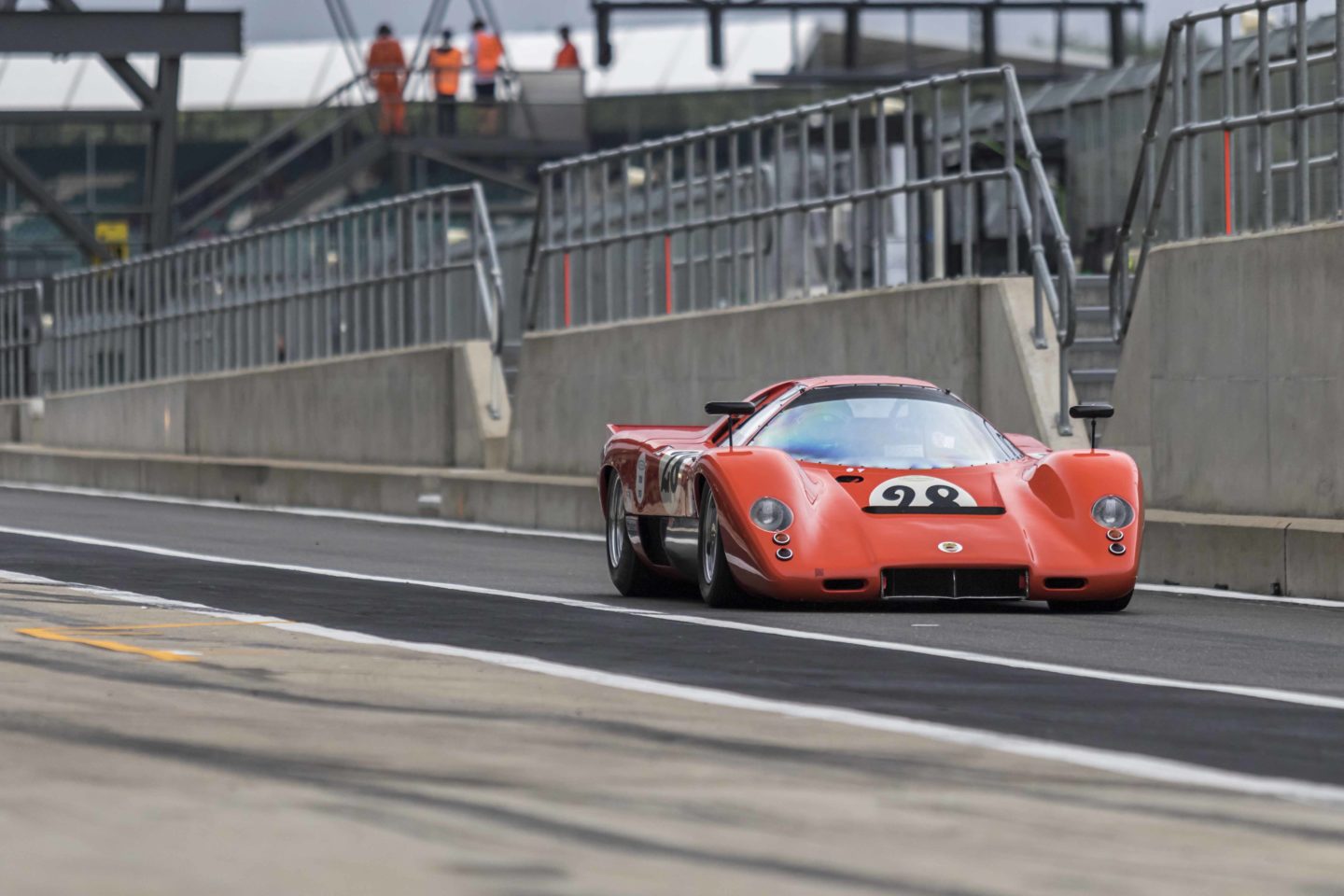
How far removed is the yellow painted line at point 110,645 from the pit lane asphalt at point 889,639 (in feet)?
3.93

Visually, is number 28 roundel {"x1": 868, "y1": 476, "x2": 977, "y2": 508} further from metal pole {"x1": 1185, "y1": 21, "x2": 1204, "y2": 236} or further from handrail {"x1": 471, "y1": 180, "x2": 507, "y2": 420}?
handrail {"x1": 471, "y1": 180, "x2": 507, "y2": 420}

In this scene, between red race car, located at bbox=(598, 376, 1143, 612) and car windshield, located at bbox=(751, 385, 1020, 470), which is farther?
car windshield, located at bbox=(751, 385, 1020, 470)

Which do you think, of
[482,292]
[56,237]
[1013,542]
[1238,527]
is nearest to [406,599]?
[1013,542]

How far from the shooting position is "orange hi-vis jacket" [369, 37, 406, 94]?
46469mm

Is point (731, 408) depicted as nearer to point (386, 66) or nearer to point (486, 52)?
point (486, 52)

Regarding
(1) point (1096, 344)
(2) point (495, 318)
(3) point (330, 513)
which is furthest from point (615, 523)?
(2) point (495, 318)

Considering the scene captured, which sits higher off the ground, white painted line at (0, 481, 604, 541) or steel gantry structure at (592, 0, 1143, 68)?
steel gantry structure at (592, 0, 1143, 68)

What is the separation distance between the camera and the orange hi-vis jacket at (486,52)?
46406 millimetres

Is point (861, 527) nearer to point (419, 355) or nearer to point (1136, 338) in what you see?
point (1136, 338)

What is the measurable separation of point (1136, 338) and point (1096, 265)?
14.4 m

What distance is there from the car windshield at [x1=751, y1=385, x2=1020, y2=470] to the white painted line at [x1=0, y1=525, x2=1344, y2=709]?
128cm

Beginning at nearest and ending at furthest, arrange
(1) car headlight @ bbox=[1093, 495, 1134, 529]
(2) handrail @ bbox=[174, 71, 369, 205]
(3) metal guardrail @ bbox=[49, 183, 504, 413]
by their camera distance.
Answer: (1) car headlight @ bbox=[1093, 495, 1134, 529], (3) metal guardrail @ bbox=[49, 183, 504, 413], (2) handrail @ bbox=[174, 71, 369, 205]

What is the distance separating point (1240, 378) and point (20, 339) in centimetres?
3863

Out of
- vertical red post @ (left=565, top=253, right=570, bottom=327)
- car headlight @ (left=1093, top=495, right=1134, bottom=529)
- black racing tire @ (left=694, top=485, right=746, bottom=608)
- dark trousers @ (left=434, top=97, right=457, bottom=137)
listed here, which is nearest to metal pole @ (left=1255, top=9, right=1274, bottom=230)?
car headlight @ (left=1093, top=495, right=1134, bottom=529)
